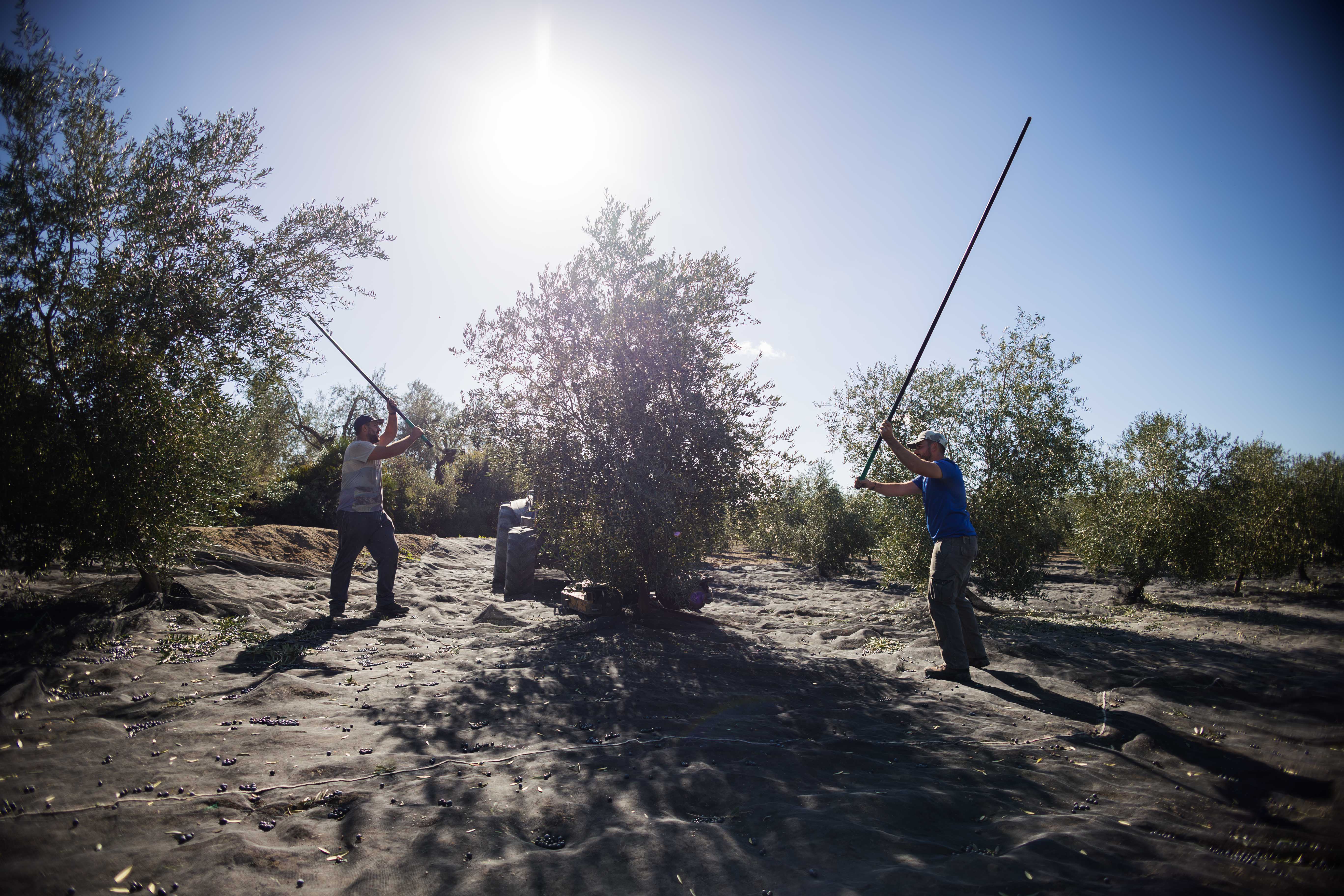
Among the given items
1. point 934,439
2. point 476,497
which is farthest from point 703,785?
point 476,497

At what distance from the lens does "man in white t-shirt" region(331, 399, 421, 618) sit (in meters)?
8.35

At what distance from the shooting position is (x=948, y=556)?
20.7ft

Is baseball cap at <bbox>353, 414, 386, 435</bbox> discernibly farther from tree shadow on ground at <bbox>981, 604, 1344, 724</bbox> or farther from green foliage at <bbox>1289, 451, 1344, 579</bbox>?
green foliage at <bbox>1289, 451, 1344, 579</bbox>

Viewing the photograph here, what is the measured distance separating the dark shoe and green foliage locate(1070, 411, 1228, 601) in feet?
28.2

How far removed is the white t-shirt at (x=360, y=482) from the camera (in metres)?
8.42

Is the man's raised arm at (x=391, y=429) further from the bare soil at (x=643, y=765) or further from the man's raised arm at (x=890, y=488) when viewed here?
the man's raised arm at (x=890, y=488)

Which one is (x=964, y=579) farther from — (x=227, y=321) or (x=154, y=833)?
(x=227, y=321)

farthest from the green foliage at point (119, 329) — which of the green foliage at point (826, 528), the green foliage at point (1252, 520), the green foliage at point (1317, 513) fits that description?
the green foliage at point (1317, 513)

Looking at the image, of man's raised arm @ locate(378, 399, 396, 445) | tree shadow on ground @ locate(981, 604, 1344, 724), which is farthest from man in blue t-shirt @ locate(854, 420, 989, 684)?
man's raised arm @ locate(378, 399, 396, 445)

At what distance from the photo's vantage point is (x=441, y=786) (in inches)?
134

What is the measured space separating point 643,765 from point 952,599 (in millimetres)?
3936

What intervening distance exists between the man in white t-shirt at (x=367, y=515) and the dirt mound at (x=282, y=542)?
10.4ft

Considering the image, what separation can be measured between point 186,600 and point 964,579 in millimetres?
9012

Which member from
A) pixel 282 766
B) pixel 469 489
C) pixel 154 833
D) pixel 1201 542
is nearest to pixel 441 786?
pixel 282 766
